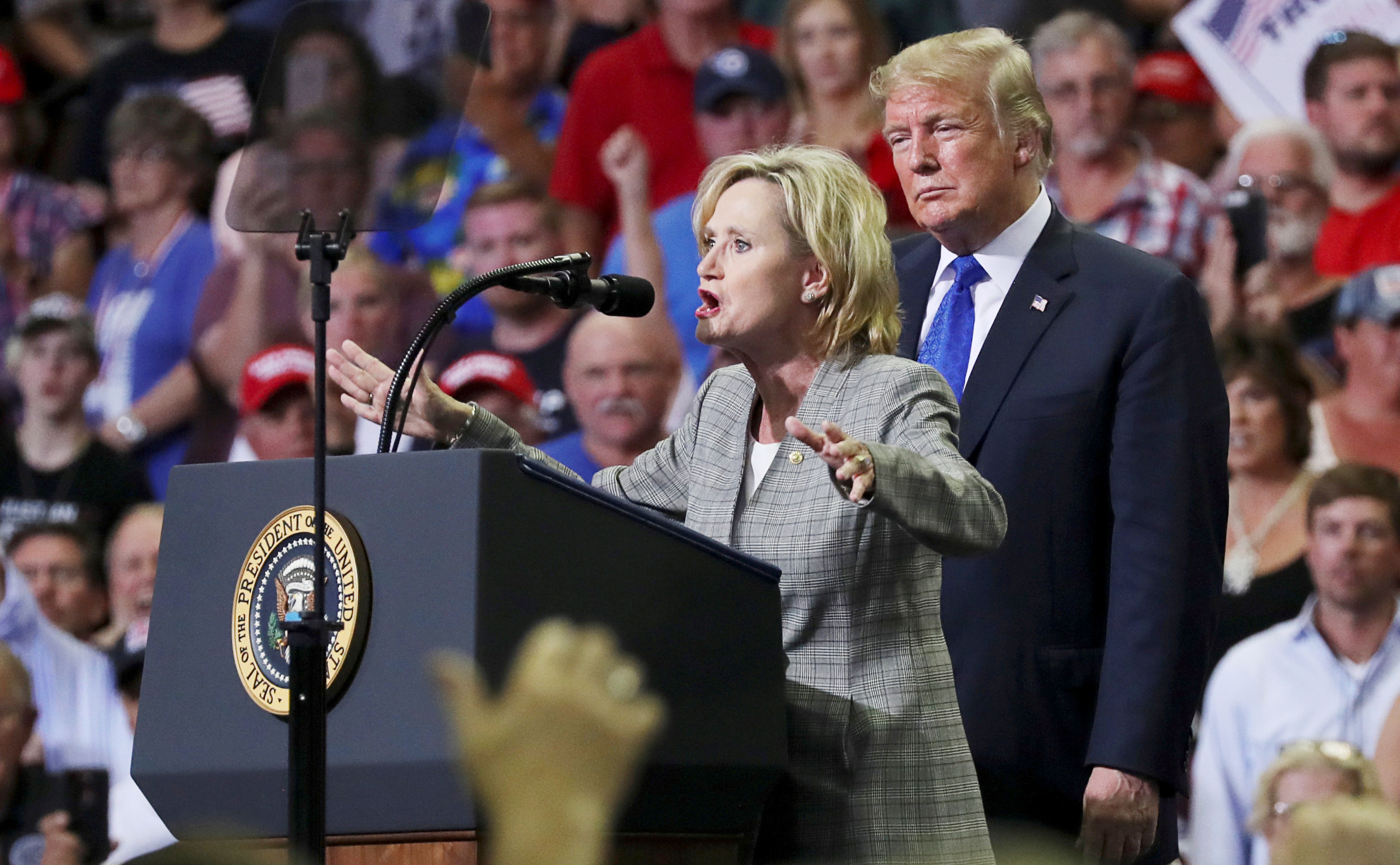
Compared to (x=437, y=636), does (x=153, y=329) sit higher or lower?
higher

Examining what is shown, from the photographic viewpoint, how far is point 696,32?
4945mm

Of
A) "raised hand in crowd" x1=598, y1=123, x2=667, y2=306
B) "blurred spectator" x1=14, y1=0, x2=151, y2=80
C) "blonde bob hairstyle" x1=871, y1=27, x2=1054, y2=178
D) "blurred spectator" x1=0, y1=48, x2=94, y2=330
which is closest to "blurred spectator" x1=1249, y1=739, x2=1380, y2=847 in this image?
"blonde bob hairstyle" x1=871, y1=27, x2=1054, y2=178

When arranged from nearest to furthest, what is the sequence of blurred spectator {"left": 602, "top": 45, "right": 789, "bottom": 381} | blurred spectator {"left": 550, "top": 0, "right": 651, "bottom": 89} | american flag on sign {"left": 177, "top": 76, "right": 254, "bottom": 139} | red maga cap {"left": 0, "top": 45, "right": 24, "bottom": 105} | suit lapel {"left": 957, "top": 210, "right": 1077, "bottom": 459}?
1. suit lapel {"left": 957, "top": 210, "right": 1077, "bottom": 459}
2. blurred spectator {"left": 602, "top": 45, "right": 789, "bottom": 381}
3. blurred spectator {"left": 550, "top": 0, "right": 651, "bottom": 89}
4. american flag on sign {"left": 177, "top": 76, "right": 254, "bottom": 139}
5. red maga cap {"left": 0, "top": 45, "right": 24, "bottom": 105}

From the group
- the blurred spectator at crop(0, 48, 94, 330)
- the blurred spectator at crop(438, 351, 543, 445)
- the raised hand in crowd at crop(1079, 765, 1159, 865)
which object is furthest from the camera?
the blurred spectator at crop(0, 48, 94, 330)

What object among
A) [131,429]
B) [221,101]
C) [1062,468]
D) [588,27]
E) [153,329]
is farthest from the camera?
[221,101]

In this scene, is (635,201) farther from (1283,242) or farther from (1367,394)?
(1367,394)

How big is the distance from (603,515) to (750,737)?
0.27 m

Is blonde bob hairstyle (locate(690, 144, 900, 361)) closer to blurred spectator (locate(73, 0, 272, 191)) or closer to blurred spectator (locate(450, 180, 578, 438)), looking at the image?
blurred spectator (locate(450, 180, 578, 438))

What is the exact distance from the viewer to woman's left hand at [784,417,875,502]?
1555 millimetres

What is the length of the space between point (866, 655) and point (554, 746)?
1053mm

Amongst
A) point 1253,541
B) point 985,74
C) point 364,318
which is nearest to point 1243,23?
point 1253,541

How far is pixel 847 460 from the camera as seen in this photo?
156 centimetres

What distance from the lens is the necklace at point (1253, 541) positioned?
157 inches

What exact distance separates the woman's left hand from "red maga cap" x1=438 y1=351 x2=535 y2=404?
9.17 ft
